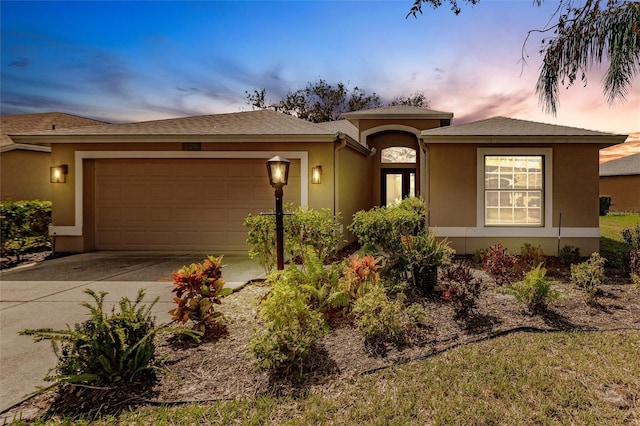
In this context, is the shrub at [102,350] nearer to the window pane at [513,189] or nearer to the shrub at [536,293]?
the shrub at [536,293]

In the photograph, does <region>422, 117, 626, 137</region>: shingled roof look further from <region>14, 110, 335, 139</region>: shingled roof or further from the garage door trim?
the garage door trim

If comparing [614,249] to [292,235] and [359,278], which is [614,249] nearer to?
[359,278]

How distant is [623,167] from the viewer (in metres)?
24.4

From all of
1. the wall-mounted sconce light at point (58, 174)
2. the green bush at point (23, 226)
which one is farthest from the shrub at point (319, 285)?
the wall-mounted sconce light at point (58, 174)

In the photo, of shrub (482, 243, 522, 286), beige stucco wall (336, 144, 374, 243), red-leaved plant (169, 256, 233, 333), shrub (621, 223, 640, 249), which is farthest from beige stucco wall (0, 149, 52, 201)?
shrub (621, 223, 640, 249)

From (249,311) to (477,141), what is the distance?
6038 millimetres

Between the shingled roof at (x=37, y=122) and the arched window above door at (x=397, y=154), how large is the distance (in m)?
11.4

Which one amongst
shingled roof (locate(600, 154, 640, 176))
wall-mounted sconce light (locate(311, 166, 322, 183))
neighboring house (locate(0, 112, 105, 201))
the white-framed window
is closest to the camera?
the white-framed window

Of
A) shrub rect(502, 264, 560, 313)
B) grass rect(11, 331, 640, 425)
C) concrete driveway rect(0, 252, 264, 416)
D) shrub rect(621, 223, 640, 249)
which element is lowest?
grass rect(11, 331, 640, 425)

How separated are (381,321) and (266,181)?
5509 mm

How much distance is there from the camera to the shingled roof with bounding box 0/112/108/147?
11836 millimetres

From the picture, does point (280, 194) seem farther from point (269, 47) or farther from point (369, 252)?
point (269, 47)

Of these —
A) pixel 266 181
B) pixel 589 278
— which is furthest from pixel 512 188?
pixel 266 181

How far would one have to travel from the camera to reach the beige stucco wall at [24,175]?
10414 mm
